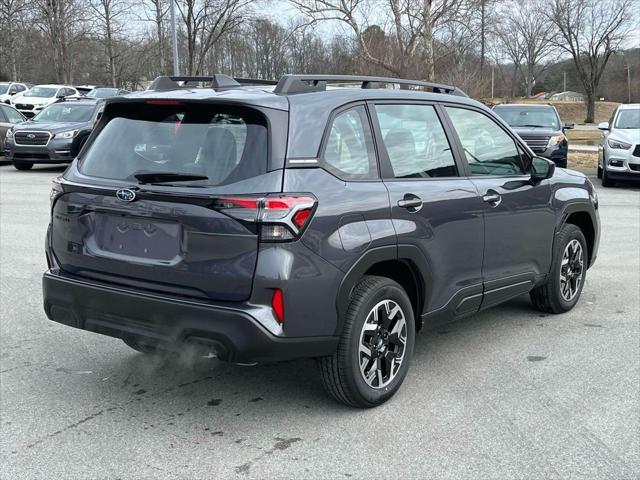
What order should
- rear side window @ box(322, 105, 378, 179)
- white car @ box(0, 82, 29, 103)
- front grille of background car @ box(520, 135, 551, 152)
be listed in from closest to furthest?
1. rear side window @ box(322, 105, 378, 179)
2. front grille of background car @ box(520, 135, 551, 152)
3. white car @ box(0, 82, 29, 103)

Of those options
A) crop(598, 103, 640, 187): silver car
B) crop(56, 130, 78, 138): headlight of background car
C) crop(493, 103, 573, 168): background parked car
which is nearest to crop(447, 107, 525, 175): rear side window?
crop(598, 103, 640, 187): silver car

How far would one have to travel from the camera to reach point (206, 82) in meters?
4.54

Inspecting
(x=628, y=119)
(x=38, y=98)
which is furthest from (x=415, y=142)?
(x=38, y=98)

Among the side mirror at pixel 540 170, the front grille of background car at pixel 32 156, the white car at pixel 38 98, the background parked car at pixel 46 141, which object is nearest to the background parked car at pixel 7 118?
the background parked car at pixel 46 141

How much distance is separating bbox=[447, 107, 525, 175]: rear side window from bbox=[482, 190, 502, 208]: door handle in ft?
0.53

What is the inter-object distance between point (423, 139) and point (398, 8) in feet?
106

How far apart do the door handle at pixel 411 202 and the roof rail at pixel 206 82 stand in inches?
42.5

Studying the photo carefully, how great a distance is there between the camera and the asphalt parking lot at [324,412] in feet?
11.0

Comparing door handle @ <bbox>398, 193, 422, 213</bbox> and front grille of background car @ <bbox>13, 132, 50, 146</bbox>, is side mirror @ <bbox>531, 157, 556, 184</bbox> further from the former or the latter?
front grille of background car @ <bbox>13, 132, 50, 146</bbox>

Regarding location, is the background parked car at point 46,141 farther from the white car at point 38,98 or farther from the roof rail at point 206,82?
the white car at point 38,98

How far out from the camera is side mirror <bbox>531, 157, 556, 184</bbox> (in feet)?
17.1

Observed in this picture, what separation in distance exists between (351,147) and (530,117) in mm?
15514

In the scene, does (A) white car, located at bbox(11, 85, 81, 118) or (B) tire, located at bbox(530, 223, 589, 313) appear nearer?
(B) tire, located at bbox(530, 223, 589, 313)

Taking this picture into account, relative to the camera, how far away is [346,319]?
3740 mm
